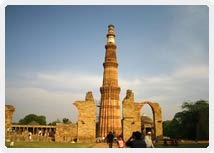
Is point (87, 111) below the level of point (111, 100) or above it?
below

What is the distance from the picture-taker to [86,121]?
19.9 meters

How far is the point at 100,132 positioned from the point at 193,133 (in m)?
13.6

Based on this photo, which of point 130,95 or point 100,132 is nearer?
point 130,95

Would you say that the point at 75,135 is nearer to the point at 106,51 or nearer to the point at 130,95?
the point at 130,95

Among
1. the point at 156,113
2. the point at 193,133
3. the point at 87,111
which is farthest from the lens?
the point at 193,133

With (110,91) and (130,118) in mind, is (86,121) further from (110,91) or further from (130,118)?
(110,91)

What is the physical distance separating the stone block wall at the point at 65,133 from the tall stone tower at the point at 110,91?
17.4m

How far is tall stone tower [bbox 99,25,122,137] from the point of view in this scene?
38.1 meters

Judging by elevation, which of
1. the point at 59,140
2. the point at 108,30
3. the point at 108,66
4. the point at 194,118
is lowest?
the point at 59,140

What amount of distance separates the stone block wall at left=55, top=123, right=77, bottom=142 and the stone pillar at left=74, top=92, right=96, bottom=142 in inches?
45.6

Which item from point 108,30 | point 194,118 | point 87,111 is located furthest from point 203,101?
point 87,111

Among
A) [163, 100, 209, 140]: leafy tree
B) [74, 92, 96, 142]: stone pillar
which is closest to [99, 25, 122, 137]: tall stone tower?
[163, 100, 209, 140]: leafy tree

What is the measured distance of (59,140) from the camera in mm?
20484

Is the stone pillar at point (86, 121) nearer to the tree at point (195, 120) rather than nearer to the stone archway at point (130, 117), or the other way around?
the stone archway at point (130, 117)
